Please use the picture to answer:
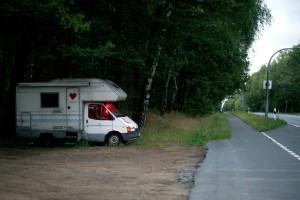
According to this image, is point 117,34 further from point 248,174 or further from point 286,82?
point 286,82

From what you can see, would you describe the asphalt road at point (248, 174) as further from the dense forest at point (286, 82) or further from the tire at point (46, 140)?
the dense forest at point (286, 82)

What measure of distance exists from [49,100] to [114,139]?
335cm

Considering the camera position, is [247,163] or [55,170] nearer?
[55,170]

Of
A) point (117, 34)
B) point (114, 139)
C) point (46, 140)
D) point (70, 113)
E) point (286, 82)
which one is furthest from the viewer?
point (286, 82)

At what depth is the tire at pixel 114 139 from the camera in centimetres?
1828

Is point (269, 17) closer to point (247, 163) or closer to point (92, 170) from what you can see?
point (247, 163)

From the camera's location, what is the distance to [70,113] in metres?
18.2

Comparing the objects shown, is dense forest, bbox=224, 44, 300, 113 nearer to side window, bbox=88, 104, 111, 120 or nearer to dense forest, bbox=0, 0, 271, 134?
dense forest, bbox=0, 0, 271, 134

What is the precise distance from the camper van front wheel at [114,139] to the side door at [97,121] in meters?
0.24

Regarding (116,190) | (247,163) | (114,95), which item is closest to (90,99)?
(114,95)

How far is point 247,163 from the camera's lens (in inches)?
516

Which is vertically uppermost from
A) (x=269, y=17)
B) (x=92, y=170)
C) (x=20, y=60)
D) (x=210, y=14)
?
(x=269, y=17)

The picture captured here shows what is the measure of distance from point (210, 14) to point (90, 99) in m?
8.12

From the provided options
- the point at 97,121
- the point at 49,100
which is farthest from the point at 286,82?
the point at 49,100
